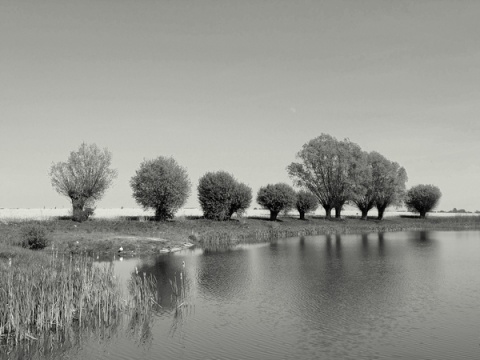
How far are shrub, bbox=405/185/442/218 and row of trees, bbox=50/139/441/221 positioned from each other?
1.29ft

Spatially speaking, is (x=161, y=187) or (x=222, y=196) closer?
(x=161, y=187)

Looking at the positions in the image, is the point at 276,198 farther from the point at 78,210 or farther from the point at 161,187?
the point at 78,210

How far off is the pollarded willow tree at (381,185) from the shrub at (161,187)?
2044 inches

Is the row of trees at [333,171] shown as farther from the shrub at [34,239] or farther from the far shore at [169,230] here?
the shrub at [34,239]

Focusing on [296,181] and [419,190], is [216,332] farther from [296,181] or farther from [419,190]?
[419,190]

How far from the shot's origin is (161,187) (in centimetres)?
9250

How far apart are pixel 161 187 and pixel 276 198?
29404mm

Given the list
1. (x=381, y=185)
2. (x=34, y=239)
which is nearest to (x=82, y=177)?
(x=34, y=239)

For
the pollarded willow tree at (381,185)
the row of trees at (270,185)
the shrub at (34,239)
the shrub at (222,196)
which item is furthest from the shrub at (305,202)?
the shrub at (34,239)

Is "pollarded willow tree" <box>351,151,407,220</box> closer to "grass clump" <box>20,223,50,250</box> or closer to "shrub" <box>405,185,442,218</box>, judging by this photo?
"shrub" <box>405,185,442,218</box>

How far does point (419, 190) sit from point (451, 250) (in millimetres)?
92141

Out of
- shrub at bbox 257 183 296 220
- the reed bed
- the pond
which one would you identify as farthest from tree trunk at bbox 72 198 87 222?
the reed bed

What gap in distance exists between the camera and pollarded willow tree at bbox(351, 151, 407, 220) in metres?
126

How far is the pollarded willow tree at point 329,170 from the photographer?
116000 millimetres
